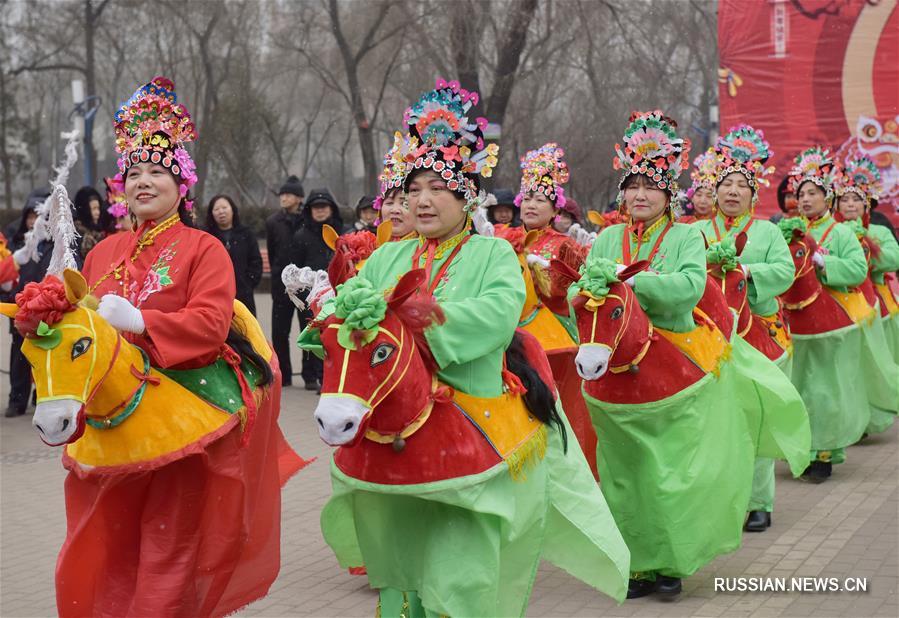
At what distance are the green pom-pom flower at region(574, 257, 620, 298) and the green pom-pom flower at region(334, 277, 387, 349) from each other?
192 centimetres

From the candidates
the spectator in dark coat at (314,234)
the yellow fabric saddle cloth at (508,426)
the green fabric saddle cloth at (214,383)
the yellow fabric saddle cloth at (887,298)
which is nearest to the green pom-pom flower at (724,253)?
the yellow fabric saddle cloth at (508,426)

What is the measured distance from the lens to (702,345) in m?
6.41

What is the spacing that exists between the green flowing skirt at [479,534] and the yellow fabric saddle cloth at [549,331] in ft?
10.3

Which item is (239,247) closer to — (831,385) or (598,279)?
(831,385)

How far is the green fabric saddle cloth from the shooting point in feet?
16.3

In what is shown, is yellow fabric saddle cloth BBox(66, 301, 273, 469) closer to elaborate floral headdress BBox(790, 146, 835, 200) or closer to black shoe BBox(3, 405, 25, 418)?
elaborate floral headdress BBox(790, 146, 835, 200)

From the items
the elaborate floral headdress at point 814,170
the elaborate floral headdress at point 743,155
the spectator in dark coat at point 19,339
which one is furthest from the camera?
the spectator in dark coat at point 19,339

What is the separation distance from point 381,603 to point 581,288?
71.3 inches

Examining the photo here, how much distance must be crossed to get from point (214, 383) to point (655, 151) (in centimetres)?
275

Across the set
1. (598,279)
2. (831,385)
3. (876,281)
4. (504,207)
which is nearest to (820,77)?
(876,281)

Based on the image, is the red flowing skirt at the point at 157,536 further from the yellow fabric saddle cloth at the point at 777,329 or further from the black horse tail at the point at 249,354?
the yellow fabric saddle cloth at the point at 777,329

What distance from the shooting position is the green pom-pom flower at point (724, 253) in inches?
290

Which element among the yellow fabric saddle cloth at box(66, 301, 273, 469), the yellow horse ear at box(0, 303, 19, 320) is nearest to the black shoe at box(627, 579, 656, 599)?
the yellow fabric saddle cloth at box(66, 301, 273, 469)

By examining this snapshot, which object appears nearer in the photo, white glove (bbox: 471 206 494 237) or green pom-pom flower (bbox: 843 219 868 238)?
white glove (bbox: 471 206 494 237)
